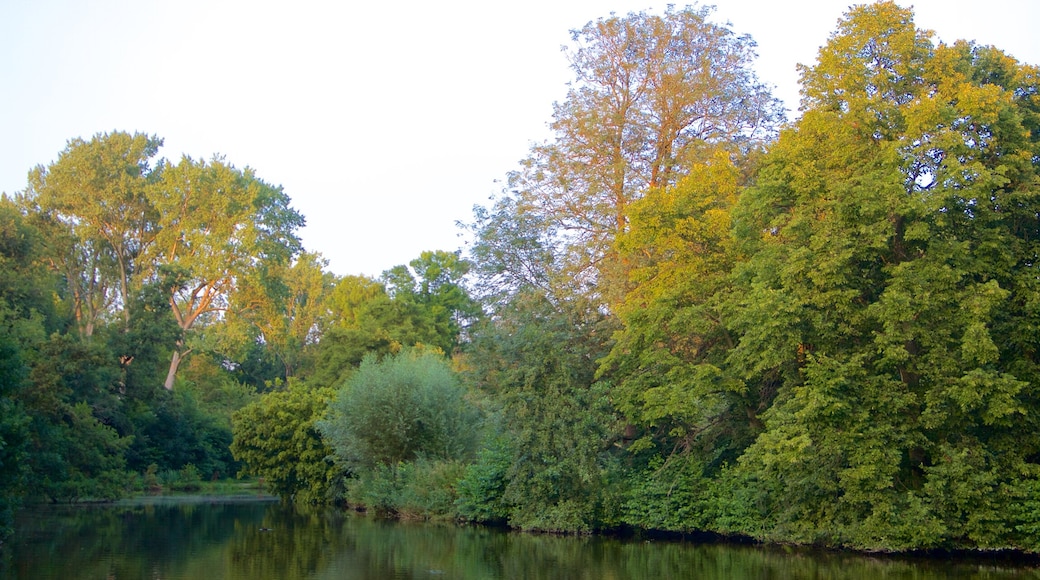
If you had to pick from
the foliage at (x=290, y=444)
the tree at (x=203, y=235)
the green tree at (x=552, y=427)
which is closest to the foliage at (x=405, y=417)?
the green tree at (x=552, y=427)

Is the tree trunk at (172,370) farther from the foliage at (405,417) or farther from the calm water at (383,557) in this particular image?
the calm water at (383,557)

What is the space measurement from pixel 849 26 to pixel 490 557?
17.3 m

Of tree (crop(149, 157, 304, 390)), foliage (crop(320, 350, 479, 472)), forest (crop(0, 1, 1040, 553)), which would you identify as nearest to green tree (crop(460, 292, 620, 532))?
forest (crop(0, 1, 1040, 553))

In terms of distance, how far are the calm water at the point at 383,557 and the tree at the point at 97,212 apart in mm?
27993

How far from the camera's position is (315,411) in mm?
46125

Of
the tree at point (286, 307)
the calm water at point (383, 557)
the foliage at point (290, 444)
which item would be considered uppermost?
the tree at point (286, 307)

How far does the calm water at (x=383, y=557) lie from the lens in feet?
63.9

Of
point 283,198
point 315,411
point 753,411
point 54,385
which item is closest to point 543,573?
point 753,411

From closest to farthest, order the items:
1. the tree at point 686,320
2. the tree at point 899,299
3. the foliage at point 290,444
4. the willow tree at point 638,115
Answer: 1. the tree at point 899,299
2. the tree at point 686,320
3. the willow tree at point 638,115
4. the foliage at point 290,444

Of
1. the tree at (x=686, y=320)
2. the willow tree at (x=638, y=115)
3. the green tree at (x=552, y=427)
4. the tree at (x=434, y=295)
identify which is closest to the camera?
the tree at (x=686, y=320)

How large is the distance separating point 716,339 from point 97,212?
43.0 m

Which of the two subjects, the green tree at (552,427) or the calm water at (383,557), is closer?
the calm water at (383,557)

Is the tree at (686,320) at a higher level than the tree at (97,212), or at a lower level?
lower

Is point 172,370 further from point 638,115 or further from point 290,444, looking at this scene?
point 638,115
